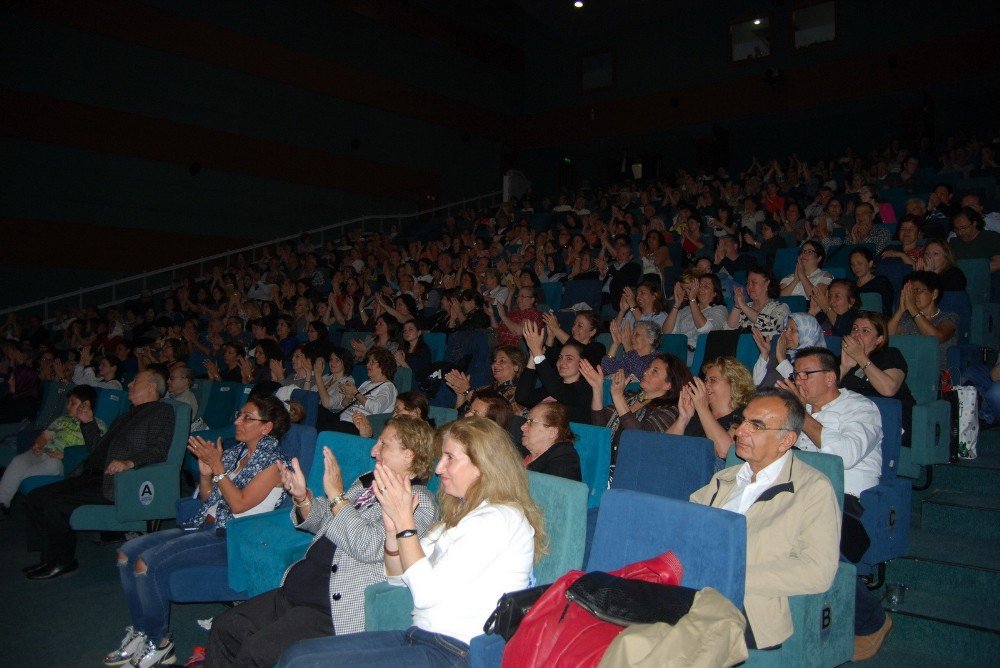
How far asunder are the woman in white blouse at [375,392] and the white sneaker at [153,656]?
1.77m

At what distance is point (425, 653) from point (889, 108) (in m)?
12.4

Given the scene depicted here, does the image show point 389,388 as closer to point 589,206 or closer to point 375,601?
point 375,601

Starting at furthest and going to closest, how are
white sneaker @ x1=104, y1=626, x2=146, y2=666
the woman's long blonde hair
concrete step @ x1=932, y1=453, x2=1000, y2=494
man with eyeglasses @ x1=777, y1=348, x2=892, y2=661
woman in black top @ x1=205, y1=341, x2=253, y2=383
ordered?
woman in black top @ x1=205, y1=341, x2=253, y2=383
concrete step @ x1=932, y1=453, x2=1000, y2=494
white sneaker @ x1=104, y1=626, x2=146, y2=666
man with eyeglasses @ x1=777, y1=348, x2=892, y2=661
the woman's long blonde hair

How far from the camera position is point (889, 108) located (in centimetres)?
1154

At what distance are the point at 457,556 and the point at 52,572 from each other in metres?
2.76

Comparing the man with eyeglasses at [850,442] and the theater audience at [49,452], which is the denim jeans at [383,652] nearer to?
the man with eyeglasses at [850,442]

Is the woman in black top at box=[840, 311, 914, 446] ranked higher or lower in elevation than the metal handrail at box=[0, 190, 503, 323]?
lower

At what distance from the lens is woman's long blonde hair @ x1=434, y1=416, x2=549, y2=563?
6.42 feet

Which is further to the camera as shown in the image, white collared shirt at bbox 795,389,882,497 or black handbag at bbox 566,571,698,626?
white collared shirt at bbox 795,389,882,497

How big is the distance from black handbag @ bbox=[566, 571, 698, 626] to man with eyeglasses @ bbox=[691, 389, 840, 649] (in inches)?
15.1

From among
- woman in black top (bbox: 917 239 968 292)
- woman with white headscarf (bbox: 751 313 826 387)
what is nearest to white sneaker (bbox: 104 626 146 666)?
woman with white headscarf (bbox: 751 313 826 387)

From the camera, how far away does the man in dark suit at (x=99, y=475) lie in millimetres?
3570

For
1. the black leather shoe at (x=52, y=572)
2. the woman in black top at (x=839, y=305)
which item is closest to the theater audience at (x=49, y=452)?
the black leather shoe at (x=52, y=572)

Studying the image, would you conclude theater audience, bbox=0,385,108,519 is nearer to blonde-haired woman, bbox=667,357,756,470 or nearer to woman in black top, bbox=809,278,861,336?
blonde-haired woman, bbox=667,357,756,470
